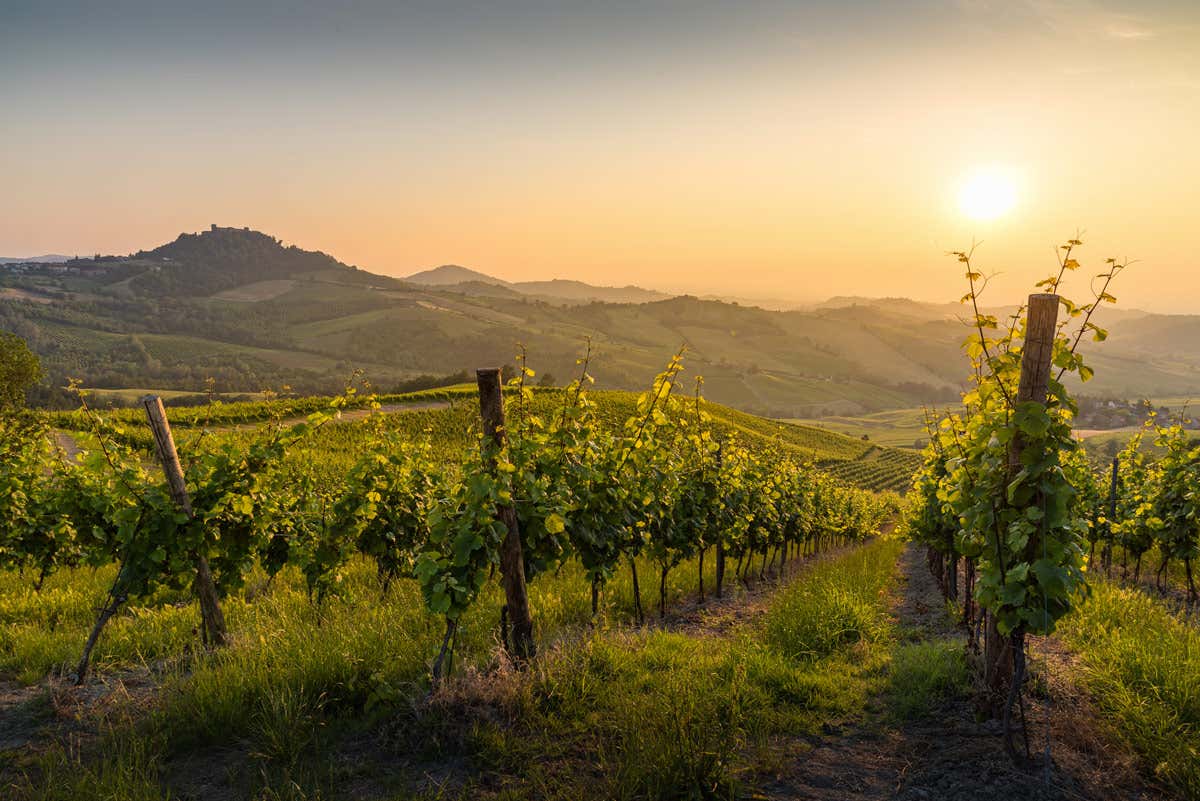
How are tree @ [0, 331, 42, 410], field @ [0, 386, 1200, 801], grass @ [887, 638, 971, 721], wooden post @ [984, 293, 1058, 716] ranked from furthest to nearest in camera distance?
1. tree @ [0, 331, 42, 410]
2. grass @ [887, 638, 971, 721]
3. wooden post @ [984, 293, 1058, 716]
4. field @ [0, 386, 1200, 801]

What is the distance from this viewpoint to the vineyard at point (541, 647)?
450 cm

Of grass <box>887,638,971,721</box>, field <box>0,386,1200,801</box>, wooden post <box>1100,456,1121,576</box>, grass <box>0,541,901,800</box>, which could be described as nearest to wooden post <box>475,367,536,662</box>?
field <box>0,386,1200,801</box>

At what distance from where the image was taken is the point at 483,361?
586 ft

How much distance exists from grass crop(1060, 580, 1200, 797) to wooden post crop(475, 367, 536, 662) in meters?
4.84

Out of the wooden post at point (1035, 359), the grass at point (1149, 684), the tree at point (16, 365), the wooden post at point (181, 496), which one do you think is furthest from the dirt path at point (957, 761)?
the tree at point (16, 365)

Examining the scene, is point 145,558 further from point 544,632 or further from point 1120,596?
point 1120,596

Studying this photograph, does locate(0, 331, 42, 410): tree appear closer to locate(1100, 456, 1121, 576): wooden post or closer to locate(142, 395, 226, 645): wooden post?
locate(142, 395, 226, 645): wooden post

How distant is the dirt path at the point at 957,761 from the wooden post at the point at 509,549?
8.19 ft

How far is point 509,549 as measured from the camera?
229 inches

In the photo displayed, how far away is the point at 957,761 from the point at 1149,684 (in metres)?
1.97

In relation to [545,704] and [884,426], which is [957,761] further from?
[884,426]

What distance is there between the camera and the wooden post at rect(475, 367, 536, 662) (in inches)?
228

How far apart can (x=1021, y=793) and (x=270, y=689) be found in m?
5.71

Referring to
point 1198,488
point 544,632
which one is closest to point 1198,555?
point 1198,488
